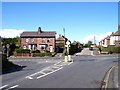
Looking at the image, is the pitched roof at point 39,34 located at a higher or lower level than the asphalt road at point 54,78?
higher

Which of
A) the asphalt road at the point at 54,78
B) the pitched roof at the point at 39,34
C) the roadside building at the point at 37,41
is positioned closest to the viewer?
the asphalt road at the point at 54,78

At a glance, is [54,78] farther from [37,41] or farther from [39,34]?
[39,34]

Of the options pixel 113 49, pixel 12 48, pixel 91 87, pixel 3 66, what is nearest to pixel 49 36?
pixel 12 48

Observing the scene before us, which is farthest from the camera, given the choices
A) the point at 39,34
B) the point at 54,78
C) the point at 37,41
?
the point at 39,34

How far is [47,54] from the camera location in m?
60.4

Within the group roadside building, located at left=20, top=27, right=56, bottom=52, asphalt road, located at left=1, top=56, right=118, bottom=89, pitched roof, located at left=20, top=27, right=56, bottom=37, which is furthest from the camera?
pitched roof, located at left=20, top=27, right=56, bottom=37

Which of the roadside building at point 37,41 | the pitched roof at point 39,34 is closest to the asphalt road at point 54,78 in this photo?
the roadside building at point 37,41

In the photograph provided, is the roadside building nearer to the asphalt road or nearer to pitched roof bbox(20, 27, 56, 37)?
pitched roof bbox(20, 27, 56, 37)

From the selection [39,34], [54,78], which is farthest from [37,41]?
[54,78]

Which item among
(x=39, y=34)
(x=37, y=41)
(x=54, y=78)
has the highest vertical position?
(x=39, y=34)

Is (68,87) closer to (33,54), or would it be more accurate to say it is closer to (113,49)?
(33,54)

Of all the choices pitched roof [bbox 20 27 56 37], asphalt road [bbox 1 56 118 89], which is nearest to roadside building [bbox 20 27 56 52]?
pitched roof [bbox 20 27 56 37]

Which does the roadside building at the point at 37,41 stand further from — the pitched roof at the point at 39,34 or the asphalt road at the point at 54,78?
the asphalt road at the point at 54,78

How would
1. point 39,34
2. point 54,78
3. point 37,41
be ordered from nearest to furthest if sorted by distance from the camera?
point 54,78, point 37,41, point 39,34
